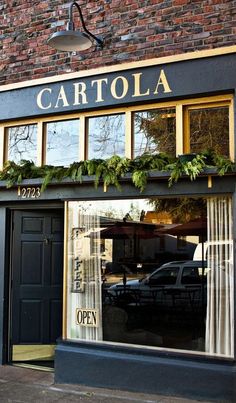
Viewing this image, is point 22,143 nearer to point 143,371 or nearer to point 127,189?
point 127,189

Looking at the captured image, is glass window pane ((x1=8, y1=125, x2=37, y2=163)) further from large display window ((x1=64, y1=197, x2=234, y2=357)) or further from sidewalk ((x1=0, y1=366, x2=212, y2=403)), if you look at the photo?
sidewalk ((x1=0, y1=366, x2=212, y2=403))

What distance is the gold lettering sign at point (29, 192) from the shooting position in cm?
706

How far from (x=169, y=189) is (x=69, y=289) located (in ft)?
6.66

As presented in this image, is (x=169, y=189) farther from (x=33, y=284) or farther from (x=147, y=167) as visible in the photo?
(x=33, y=284)

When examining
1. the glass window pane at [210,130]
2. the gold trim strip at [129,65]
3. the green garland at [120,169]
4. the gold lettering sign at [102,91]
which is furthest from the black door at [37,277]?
the glass window pane at [210,130]

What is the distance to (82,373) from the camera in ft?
21.0

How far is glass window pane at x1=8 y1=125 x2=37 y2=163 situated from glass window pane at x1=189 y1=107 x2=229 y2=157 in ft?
8.31

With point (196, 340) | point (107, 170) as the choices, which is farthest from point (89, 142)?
point (196, 340)

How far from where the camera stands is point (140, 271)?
22.5 feet

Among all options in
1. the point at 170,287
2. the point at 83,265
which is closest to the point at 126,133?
the point at 83,265

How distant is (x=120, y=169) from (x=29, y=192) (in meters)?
1.56

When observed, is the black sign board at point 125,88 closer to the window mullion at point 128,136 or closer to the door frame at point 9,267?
the window mullion at point 128,136

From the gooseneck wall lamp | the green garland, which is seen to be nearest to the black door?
the green garland

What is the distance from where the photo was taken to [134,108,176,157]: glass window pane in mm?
6551
